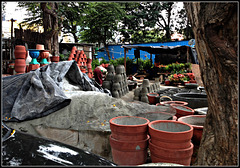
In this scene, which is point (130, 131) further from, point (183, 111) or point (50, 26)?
point (50, 26)

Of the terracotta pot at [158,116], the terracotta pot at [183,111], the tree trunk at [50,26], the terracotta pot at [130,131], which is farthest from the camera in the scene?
the tree trunk at [50,26]

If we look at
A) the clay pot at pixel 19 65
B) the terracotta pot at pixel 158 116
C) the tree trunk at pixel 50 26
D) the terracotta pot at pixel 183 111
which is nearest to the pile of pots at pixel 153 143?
the terracotta pot at pixel 158 116

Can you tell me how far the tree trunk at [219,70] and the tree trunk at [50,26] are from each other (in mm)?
9108

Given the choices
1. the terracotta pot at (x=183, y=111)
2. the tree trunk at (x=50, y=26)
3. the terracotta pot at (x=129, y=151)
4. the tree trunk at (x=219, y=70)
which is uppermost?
the tree trunk at (x=50, y=26)

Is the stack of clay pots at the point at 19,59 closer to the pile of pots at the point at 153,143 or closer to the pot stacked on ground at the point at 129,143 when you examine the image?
the pile of pots at the point at 153,143

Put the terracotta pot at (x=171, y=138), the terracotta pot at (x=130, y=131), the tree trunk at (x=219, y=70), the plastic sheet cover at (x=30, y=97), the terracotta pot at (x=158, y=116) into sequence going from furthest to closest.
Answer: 1. the plastic sheet cover at (x=30, y=97)
2. the terracotta pot at (x=158, y=116)
3. the terracotta pot at (x=130, y=131)
4. the terracotta pot at (x=171, y=138)
5. the tree trunk at (x=219, y=70)

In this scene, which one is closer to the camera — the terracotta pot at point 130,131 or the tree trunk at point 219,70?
the tree trunk at point 219,70

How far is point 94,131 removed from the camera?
3.46 meters

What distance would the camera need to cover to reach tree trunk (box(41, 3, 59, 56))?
929 centimetres

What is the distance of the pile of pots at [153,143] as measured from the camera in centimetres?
216

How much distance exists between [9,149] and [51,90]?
284 cm

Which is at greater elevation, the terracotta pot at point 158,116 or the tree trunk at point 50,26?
the tree trunk at point 50,26

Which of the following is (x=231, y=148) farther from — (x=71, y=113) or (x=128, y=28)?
(x=128, y=28)

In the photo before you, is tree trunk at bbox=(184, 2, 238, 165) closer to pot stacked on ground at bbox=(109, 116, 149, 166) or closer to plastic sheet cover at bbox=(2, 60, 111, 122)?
pot stacked on ground at bbox=(109, 116, 149, 166)
